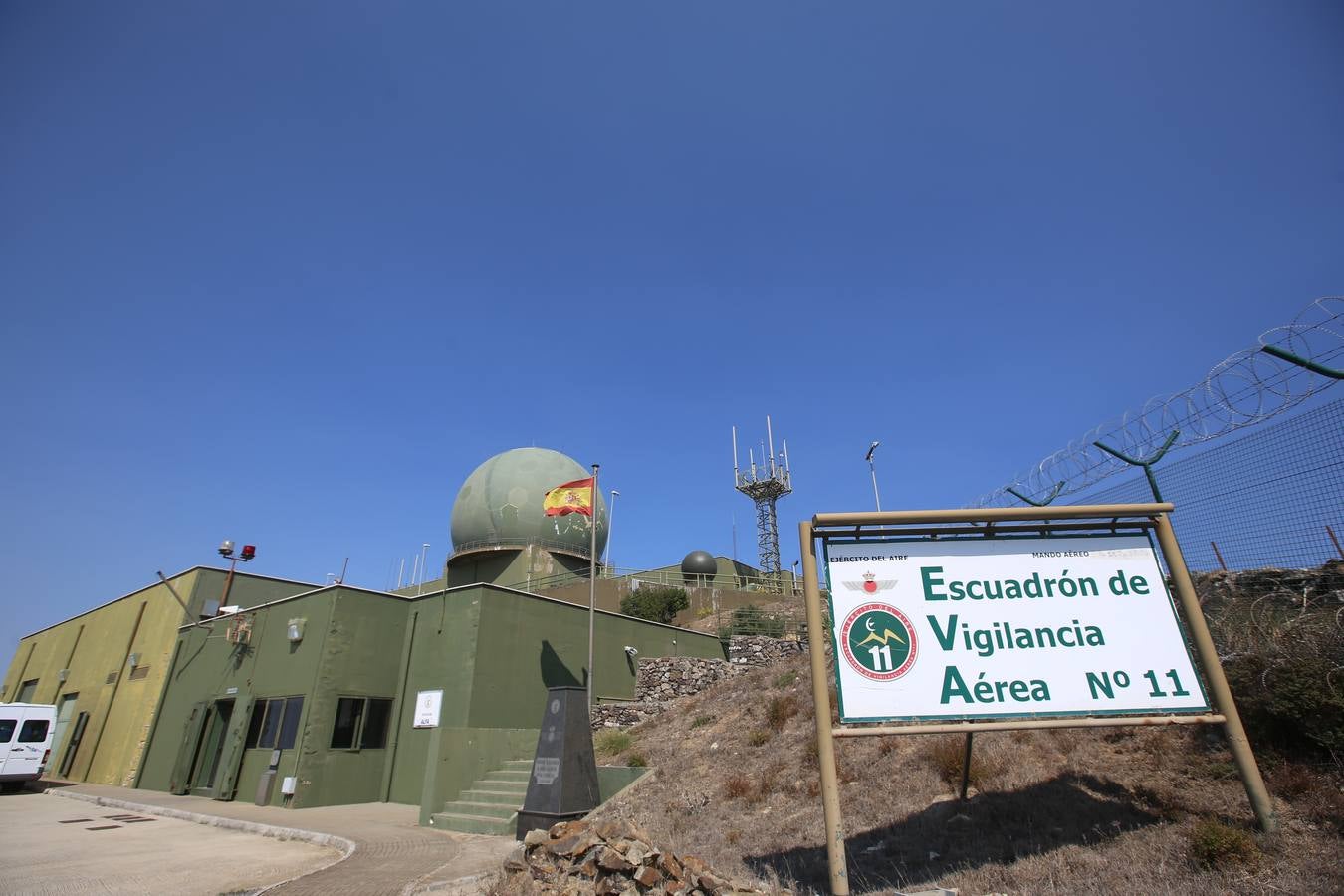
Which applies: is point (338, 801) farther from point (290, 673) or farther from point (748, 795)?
point (748, 795)

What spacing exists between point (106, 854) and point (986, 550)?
1227 cm

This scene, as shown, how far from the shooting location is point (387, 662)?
1686cm

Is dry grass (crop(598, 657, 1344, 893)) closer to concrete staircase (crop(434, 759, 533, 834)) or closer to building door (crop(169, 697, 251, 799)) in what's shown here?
concrete staircase (crop(434, 759, 533, 834))

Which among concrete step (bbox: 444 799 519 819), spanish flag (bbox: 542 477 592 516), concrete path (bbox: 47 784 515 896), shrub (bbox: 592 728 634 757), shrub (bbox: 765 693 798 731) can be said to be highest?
spanish flag (bbox: 542 477 592 516)

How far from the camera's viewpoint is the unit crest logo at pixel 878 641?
523 centimetres

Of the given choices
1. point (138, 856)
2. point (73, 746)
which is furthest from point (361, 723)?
point (73, 746)

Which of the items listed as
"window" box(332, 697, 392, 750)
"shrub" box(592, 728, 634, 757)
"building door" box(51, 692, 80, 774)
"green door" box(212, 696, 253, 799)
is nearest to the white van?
"green door" box(212, 696, 253, 799)

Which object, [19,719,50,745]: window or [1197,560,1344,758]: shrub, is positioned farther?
[19,719,50,745]: window

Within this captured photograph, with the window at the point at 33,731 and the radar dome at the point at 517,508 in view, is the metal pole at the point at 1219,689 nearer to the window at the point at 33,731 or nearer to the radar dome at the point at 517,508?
the radar dome at the point at 517,508

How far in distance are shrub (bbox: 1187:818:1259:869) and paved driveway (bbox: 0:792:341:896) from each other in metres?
9.10

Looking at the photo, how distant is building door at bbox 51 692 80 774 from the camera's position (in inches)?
1045

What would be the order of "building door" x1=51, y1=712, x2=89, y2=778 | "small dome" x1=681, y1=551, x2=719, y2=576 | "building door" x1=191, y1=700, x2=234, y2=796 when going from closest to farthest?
"building door" x1=191, y1=700, x2=234, y2=796
"building door" x1=51, y1=712, x2=89, y2=778
"small dome" x1=681, y1=551, x2=719, y2=576

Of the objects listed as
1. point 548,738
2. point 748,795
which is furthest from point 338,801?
point 748,795

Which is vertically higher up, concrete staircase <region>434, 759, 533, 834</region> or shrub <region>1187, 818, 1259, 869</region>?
shrub <region>1187, 818, 1259, 869</region>
